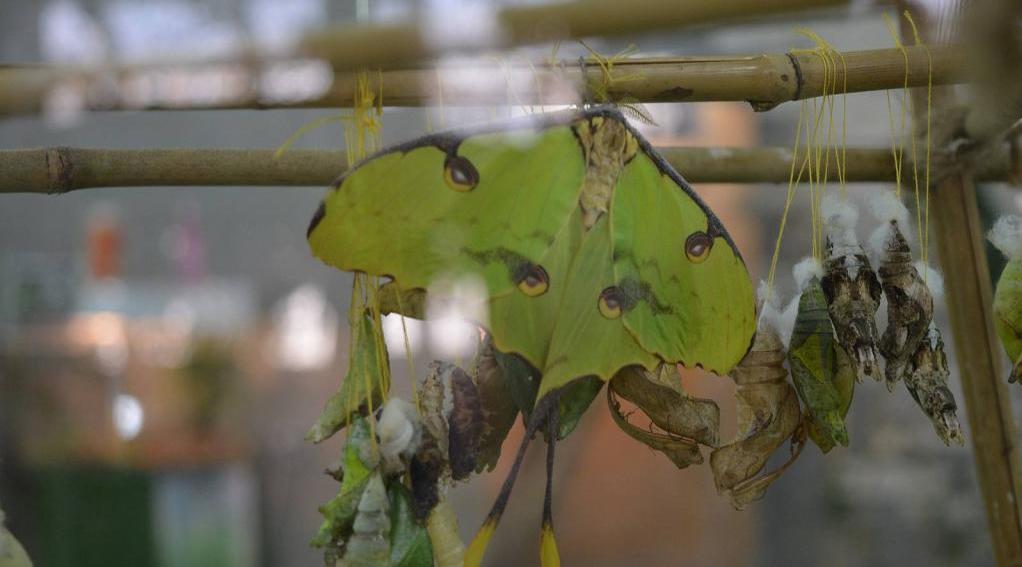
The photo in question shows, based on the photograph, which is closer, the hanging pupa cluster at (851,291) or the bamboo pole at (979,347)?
the hanging pupa cluster at (851,291)

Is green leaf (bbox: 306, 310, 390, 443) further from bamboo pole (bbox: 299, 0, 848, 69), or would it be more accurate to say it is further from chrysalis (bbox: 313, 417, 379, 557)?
bamboo pole (bbox: 299, 0, 848, 69)

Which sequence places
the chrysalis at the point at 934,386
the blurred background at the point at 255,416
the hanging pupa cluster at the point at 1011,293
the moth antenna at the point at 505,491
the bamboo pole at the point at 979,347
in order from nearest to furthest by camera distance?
the moth antenna at the point at 505,491
the chrysalis at the point at 934,386
the hanging pupa cluster at the point at 1011,293
the bamboo pole at the point at 979,347
the blurred background at the point at 255,416

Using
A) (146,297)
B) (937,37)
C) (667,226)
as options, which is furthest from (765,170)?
(146,297)

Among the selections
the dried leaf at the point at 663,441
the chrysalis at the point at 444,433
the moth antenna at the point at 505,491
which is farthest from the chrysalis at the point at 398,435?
the dried leaf at the point at 663,441

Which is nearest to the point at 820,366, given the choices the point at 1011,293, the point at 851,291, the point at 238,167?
the point at 851,291

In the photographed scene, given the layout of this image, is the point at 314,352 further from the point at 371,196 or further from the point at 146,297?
the point at 371,196

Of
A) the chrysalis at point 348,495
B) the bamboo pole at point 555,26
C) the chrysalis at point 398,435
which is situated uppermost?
the bamboo pole at point 555,26

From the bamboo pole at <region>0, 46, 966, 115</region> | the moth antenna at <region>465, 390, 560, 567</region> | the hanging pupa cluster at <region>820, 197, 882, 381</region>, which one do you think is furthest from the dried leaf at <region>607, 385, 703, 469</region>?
the bamboo pole at <region>0, 46, 966, 115</region>

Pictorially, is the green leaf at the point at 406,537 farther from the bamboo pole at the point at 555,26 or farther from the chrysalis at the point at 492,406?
the bamboo pole at the point at 555,26
